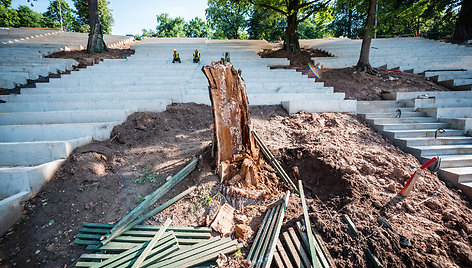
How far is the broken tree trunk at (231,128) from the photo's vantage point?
387 centimetres

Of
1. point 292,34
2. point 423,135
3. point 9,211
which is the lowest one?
point 9,211

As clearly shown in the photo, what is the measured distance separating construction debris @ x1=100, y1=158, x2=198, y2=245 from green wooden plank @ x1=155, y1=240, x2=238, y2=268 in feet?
2.60

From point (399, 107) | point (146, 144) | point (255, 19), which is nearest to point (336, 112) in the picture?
point (399, 107)

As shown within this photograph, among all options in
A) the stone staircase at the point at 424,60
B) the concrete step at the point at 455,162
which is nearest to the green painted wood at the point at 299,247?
the concrete step at the point at 455,162

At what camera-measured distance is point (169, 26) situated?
5091 centimetres

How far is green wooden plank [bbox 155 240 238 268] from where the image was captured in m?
2.74

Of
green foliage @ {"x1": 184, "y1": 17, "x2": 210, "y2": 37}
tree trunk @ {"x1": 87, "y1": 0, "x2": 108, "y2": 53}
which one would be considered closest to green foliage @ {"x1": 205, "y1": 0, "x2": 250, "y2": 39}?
green foliage @ {"x1": 184, "y1": 17, "x2": 210, "y2": 37}

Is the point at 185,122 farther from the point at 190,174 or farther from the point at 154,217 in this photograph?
the point at 154,217

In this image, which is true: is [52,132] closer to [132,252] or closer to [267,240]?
[132,252]

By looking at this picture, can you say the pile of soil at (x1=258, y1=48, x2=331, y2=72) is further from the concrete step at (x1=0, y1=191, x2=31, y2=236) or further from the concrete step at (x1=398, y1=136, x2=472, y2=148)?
the concrete step at (x1=0, y1=191, x2=31, y2=236)

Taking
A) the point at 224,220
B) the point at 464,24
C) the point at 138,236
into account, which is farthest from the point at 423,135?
the point at 464,24

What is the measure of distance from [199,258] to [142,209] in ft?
4.15

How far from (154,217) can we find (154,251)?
604mm

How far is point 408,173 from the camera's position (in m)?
4.30
